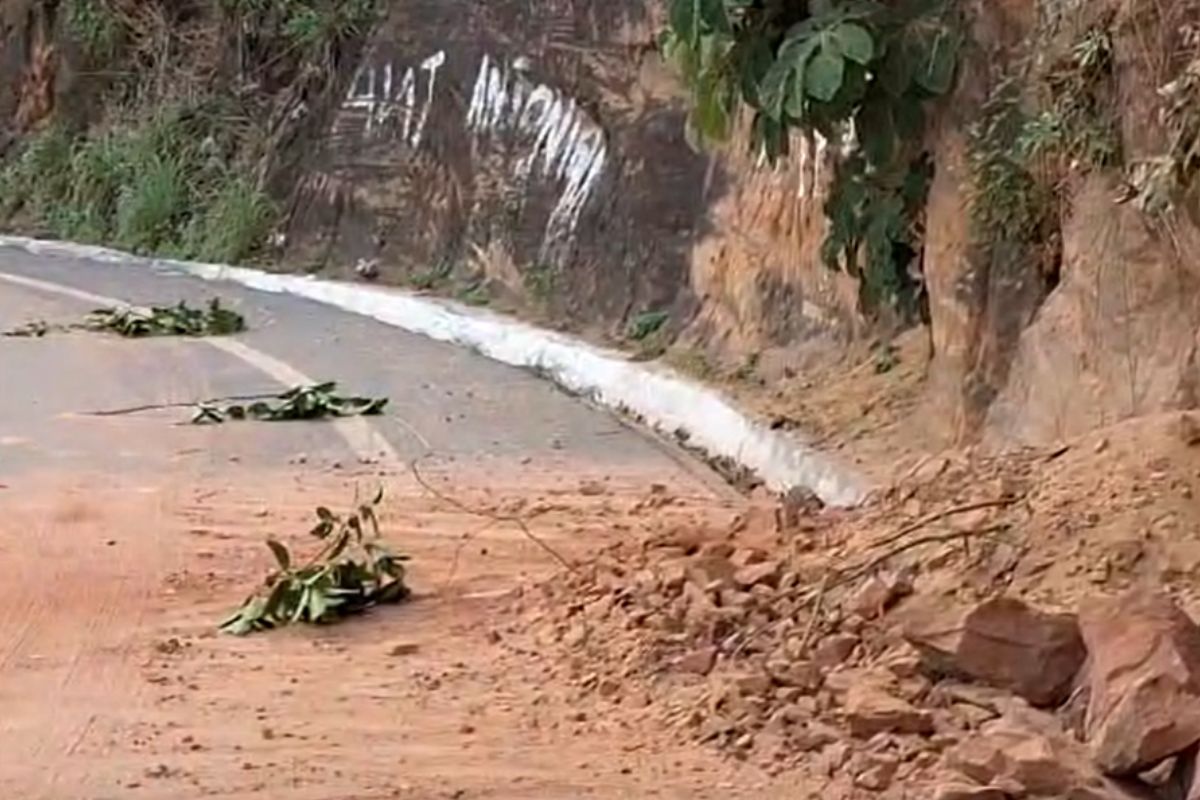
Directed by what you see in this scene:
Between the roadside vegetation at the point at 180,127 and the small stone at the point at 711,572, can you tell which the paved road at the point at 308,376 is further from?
the roadside vegetation at the point at 180,127

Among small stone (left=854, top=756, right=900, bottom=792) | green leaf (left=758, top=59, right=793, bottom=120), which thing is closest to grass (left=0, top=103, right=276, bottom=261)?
green leaf (left=758, top=59, right=793, bottom=120)

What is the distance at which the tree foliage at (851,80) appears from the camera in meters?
8.59

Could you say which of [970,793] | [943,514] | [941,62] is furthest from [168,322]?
[970,793]

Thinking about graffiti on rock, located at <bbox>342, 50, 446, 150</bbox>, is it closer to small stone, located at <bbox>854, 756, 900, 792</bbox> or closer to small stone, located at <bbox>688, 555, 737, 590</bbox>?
small stone, located at <bbox>688, 555, 737, 590</bbox>

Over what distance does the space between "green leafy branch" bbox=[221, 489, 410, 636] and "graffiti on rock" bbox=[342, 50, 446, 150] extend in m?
10.4

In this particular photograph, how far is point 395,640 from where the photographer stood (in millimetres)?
6449

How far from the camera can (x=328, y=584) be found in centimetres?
685

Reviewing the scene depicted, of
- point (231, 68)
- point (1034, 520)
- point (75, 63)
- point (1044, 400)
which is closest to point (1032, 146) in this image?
point (1044, 400)

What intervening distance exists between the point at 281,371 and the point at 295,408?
5.62 ft

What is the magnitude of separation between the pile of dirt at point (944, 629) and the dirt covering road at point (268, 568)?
0.73 feet

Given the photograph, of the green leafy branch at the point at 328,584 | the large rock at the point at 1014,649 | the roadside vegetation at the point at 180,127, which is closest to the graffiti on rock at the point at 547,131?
the roadside vegetation at the point at 180,127

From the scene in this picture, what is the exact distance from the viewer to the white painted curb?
9086mm

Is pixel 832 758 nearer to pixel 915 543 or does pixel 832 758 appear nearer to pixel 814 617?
pixel 814 617

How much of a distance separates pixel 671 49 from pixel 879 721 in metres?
4.88
